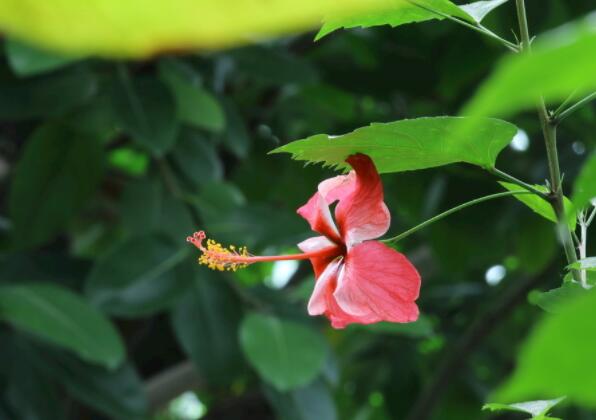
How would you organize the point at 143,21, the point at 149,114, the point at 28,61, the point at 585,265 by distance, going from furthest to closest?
the point at 149,114 → the point at 28,61 → the point at 585,265 → the point at 143,21

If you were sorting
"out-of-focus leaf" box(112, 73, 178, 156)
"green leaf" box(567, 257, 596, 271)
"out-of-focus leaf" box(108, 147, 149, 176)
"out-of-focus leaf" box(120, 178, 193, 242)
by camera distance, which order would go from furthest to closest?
"out-of-focus leaf" box(108, 147, 149, 176) → "out-of-focus leaf" box(120, 178, 193, 242) → "out-of-focus leaf" box(112, 73, 178, 156) → "green leaf" box(567, 257, 596, 271)

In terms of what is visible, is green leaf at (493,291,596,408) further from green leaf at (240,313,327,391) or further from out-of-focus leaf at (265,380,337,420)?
out-of-focus leaf at (265,380,337,420)

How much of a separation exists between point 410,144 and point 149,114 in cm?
84

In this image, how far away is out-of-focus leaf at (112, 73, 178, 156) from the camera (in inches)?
45.1

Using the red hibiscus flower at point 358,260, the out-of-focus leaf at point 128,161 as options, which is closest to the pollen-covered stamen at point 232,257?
the red hibiscus flower at point 358,260

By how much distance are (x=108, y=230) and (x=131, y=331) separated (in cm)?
35

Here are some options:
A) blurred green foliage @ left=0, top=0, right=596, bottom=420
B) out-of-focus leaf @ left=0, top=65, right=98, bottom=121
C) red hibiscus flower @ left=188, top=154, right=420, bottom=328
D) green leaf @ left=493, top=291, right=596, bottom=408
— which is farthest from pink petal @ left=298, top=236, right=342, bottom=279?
out-of-focus leaf @ left=0, top=65, right=98, bottom=121

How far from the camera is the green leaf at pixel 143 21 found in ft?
0.38

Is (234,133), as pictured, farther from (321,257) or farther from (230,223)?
(321,257)

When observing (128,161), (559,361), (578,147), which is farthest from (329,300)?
(128,161)

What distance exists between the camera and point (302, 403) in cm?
123

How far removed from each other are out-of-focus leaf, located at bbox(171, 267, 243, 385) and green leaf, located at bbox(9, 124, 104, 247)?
0.20 meters

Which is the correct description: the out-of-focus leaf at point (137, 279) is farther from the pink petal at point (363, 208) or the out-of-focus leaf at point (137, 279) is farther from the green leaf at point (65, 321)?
the pink petal at point (363, 208)

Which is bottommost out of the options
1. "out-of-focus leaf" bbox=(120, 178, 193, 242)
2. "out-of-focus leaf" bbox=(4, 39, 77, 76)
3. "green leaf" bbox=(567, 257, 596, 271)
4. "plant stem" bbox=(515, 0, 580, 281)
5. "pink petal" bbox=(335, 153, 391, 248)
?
"out-of-focus leaf" bbox=(120, 178, 193, 242)
